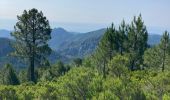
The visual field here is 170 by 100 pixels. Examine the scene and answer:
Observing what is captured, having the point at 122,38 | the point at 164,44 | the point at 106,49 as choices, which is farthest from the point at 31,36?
the point at 164,44

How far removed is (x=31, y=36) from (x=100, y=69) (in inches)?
569

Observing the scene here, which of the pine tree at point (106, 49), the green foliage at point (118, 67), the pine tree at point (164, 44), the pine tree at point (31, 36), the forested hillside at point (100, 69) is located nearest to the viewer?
the forested hillside at point (100, 69)

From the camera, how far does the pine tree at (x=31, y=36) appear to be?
6994 centimetres

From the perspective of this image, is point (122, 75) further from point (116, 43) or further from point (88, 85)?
point (116, 43)

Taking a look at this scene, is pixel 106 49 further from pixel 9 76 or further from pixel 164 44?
pixel 9 76

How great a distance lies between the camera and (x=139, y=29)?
8269cm

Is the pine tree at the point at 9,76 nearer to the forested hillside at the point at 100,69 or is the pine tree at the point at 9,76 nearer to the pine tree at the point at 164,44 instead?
the forested hillside at the point at 100,69

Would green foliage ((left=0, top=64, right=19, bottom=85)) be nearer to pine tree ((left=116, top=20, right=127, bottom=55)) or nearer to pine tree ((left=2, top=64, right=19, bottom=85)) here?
pine tree ((left=2, top=64, right=19, bottom=85))

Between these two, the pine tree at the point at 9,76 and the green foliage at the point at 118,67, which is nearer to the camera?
the green foliage at the point at 118,67

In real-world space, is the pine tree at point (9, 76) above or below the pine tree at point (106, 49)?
below

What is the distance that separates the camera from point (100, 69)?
74750 mm

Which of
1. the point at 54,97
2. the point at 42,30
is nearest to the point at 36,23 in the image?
the point at 42,30

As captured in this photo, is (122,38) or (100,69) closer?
(100,69)

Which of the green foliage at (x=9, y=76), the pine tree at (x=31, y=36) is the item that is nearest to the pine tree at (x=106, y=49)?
the pine tree at (x=31, y=36)
